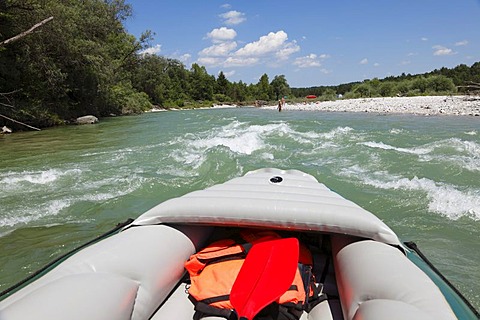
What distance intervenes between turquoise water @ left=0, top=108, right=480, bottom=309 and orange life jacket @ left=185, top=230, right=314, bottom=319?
4.70 feet

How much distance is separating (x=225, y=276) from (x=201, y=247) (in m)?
0.46

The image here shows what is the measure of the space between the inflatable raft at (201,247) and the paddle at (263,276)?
0.14 metres

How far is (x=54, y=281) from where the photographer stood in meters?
1.44

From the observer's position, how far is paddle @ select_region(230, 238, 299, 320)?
5.04ft

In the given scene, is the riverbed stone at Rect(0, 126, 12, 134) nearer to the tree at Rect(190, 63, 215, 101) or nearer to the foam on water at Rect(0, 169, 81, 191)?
the foam on water at Rect(0, 169, 81, 191)

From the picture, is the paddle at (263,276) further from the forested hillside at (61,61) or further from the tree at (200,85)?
the tree at (200,85)

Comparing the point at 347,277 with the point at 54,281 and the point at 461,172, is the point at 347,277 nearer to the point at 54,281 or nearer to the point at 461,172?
the point at 54,281

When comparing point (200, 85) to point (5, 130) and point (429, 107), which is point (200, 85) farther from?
point (5, 130)

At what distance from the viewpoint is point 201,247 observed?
2322 mm

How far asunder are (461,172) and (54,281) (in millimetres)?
6343

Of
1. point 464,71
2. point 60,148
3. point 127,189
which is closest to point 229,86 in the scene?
point 464,71

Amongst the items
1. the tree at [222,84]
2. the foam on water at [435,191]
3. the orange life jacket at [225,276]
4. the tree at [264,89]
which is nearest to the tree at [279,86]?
the tree at [264,89]

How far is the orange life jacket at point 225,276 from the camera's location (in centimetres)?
173

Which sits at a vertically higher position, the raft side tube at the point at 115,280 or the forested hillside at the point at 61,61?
the forested hillside at the point at 61,61
